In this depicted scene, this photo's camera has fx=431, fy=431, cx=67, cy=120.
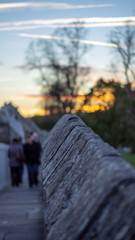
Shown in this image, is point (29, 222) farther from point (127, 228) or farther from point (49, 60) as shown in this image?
point (49, 60)

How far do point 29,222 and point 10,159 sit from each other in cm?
758

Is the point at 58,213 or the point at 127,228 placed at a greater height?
the point at 127,228

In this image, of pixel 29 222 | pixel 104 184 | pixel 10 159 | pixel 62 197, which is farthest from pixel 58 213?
pixel 10 159

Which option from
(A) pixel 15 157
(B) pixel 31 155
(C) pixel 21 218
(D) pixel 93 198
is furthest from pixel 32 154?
(D) pixel 93 198

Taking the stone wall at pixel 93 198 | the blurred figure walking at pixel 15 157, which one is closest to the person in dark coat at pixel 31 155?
the blurred figure walking at pixel 15 157

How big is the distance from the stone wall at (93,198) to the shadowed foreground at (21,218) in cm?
353

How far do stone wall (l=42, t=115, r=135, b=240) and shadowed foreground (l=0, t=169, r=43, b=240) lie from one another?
353 cm

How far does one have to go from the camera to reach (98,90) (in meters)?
61.6

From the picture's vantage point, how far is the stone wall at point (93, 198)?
1.14 metres

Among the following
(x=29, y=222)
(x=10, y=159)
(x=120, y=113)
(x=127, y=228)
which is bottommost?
(x=120, y=113)

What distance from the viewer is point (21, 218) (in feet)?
24.4

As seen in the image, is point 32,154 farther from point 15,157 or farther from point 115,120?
point 115,120

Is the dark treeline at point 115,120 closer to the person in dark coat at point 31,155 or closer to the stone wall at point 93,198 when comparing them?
the person in dark coat at point 31,155

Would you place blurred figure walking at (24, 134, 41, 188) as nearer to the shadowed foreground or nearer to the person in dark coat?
the person in dark coat
